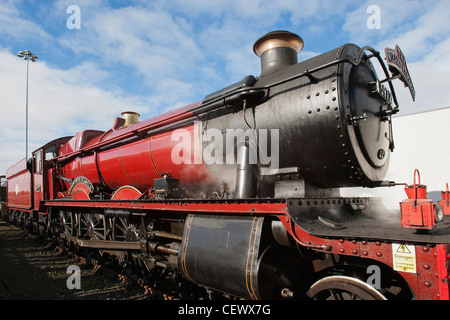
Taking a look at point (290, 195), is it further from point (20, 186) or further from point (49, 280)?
point (20, 186)

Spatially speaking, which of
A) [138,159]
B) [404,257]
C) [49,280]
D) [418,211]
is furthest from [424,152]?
[49,280]

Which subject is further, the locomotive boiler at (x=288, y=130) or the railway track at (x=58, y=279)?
the railway track at (x=58, y=279)

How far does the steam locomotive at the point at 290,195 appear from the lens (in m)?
2.47

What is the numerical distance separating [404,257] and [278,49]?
10.5ft

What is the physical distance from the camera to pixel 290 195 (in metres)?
3.53

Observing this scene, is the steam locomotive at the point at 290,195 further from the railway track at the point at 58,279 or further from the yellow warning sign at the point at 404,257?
the railway track at the point at 58,279

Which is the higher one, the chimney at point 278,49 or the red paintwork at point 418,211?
the chimney at point 278,49

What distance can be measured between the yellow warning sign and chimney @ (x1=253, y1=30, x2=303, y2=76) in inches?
111

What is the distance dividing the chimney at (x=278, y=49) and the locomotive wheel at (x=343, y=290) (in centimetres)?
282

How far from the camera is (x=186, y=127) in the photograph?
15.6 feet

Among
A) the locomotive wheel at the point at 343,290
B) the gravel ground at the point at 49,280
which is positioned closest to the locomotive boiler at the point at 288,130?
the locomotive wheel at the point at 343,290

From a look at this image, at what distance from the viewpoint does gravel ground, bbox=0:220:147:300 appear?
5.23m
